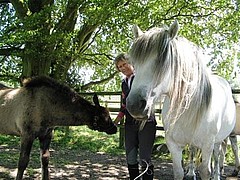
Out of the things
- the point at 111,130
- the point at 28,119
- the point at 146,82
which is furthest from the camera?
the point at 111,130

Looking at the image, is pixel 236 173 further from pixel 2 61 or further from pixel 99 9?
pixel 2 61

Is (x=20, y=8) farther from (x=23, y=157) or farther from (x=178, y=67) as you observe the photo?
(x=178, y=67)

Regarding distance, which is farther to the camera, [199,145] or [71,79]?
[71,79]

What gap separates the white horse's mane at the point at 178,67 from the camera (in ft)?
7.76

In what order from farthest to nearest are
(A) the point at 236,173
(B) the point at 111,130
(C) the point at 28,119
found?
(A) the point at 236,173
(B) the point at 111,130
(C) the point at 28,119

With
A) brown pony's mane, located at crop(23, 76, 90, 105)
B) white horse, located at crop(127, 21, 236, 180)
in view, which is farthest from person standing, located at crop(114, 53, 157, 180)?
brown pony's mane, located at crop(23, 76, 90, 105)

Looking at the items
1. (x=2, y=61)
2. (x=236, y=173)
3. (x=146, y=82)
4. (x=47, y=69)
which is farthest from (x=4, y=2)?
(x=146, y=82)

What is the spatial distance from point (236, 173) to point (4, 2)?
847 centimetres

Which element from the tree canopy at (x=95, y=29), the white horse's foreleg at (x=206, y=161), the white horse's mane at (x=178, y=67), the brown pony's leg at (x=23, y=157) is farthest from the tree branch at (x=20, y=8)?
the white horse's foreleg at (x=206, y=161)

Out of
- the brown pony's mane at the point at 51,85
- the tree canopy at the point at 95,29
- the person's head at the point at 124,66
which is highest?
the tree canopy at the point at 95,29

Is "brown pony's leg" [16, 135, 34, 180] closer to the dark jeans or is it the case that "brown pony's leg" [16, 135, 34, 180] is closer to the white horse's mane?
the dark jeans

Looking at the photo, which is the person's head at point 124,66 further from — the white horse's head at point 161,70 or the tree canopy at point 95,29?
the tree canopy at point 95,29

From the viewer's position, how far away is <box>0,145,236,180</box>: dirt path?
17.4 ft

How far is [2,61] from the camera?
1009cm
